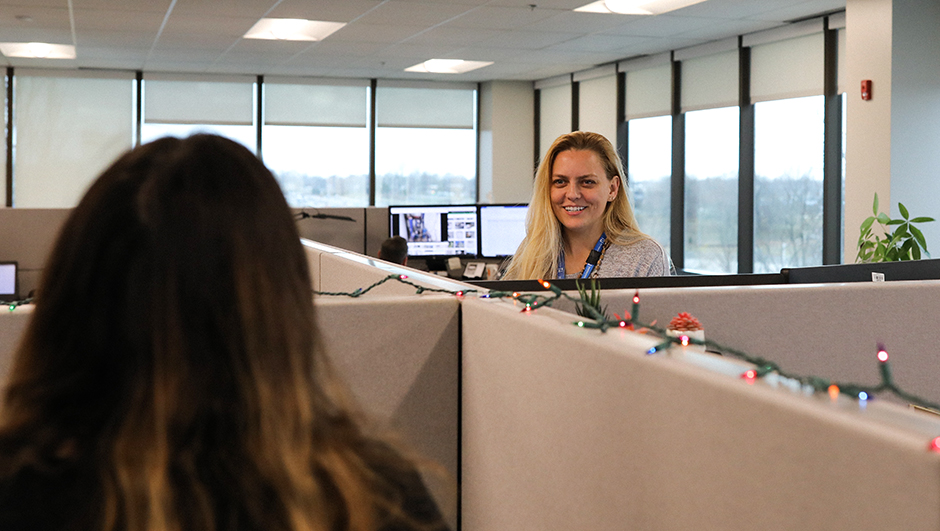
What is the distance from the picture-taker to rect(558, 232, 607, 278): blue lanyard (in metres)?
2.14

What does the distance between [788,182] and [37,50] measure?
6.21m

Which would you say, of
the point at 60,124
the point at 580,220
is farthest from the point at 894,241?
the point at 60,124

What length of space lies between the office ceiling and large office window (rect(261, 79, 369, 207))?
0.55 meters

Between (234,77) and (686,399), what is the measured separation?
864cm

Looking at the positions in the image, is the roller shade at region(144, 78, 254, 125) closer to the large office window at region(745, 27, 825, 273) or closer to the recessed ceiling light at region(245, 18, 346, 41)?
the recessed ceiling light at region(245, 18, 346, 41)

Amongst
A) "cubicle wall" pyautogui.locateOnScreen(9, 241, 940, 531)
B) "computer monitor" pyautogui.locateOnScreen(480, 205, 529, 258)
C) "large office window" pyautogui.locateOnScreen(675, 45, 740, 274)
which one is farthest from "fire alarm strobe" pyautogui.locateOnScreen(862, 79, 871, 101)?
"cubicle wall" pyautogui.locateOnScreen(9, 241, 940, 531)

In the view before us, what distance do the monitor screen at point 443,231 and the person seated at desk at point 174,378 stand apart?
182 inches

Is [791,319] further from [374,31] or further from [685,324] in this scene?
[374,31]

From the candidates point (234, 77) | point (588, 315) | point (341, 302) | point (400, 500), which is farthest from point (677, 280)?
point (234, 77)

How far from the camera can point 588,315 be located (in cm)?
102

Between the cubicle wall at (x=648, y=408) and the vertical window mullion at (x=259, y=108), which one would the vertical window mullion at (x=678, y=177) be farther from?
the cubicle wall at (x=648, y=408)

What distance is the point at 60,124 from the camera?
8.29m

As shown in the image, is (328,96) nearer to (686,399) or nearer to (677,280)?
(677,280)

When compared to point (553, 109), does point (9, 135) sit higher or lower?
lower
